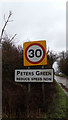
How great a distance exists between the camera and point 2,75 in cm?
636

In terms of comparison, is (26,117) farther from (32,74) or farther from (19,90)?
(32,74)

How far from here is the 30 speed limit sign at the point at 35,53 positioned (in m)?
5.25

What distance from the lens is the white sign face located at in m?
5.21

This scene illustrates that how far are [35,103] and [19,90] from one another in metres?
0.79

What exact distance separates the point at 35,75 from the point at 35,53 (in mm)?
816

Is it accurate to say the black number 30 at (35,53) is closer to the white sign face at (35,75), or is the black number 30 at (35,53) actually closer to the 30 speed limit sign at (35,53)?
the 30 speed limit sign at (35,53)

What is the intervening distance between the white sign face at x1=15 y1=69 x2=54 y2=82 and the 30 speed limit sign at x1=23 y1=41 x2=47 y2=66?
0.98 feet

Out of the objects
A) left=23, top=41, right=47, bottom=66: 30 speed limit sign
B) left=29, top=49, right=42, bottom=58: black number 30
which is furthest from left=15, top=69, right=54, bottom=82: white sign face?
left=29, top=49, right=42, bottom=58: black number 30

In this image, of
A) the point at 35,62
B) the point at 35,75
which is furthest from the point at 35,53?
the point at 35,75

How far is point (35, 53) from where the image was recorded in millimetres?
5277

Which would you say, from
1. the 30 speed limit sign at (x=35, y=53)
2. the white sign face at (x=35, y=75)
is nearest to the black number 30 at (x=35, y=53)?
the 30 speed limit sign at (x=35, y=53)

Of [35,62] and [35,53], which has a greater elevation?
[35,53]

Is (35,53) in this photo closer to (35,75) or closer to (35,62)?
(35,62)

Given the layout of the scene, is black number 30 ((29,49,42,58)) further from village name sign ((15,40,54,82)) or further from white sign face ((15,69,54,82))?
white sign face ((15,69,54,82))
